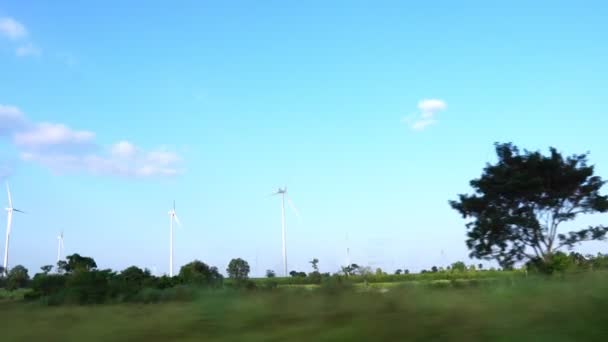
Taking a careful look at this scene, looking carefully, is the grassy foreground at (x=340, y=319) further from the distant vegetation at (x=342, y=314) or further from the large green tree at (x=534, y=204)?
the large green tree at (x=534, y=204)

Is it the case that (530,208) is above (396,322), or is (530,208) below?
above

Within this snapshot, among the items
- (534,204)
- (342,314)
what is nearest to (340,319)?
(342,314)

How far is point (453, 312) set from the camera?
5266mm

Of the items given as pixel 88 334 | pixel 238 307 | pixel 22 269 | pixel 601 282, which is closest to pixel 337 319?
pixel 238 307

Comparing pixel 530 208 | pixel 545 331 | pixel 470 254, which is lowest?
pixel 545 331

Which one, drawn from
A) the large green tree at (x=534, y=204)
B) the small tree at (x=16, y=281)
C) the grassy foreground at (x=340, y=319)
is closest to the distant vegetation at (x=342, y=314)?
the grassy foreground at (x=340, y=319)

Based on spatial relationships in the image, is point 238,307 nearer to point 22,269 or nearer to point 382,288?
point 382,288

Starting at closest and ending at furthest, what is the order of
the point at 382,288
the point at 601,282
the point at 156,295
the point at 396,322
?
the point at 396,322
the point at 601,282
the point at 382,288
the point at 156,295

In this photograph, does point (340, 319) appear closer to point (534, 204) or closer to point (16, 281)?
point (534, 204)

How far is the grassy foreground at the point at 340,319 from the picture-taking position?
462 centimetres

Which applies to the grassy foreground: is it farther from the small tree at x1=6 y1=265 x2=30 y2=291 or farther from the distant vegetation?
the small tree at x1=6 y1=265 x2=30 y2=291

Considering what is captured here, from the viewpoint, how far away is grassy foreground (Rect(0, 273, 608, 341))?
4.62 meters

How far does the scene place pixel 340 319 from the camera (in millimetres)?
5137

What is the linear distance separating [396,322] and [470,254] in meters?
25.1
